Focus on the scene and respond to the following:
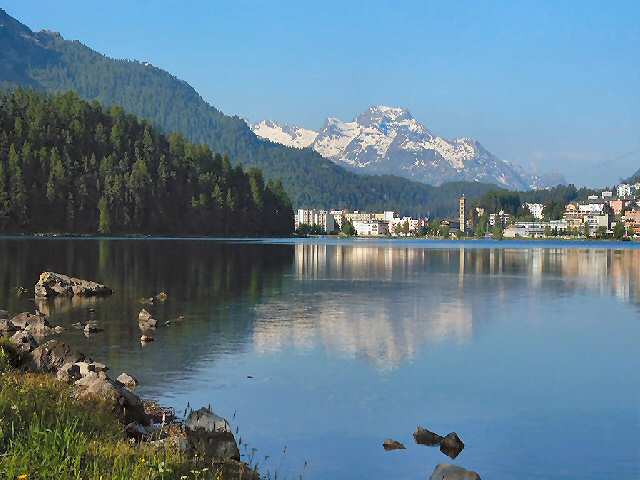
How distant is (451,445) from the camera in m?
25.3

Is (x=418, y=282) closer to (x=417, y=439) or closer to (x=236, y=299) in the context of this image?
(x=236, y=299)

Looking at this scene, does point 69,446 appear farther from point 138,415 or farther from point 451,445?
point 451,445

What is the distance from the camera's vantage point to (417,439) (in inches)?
1031

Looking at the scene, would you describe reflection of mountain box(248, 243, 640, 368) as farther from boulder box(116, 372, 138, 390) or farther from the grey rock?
the grey rock

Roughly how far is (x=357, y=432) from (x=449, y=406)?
5.80 m

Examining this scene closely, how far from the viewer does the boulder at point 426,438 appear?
85.0 ft

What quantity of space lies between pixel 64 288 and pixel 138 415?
4790 cm

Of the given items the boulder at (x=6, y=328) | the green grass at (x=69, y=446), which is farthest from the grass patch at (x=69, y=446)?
the boulder at (x=6, y=328)

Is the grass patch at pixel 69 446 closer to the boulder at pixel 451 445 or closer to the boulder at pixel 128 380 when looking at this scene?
the boulder at pixel 451 445

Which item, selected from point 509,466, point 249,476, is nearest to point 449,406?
point 509,466

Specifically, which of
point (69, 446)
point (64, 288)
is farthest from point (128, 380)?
point (64, 288)

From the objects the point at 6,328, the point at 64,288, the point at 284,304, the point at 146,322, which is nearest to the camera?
the point at 6,328

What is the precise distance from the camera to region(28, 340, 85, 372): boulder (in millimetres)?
30734

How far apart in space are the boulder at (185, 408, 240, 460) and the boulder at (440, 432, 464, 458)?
6940mm
